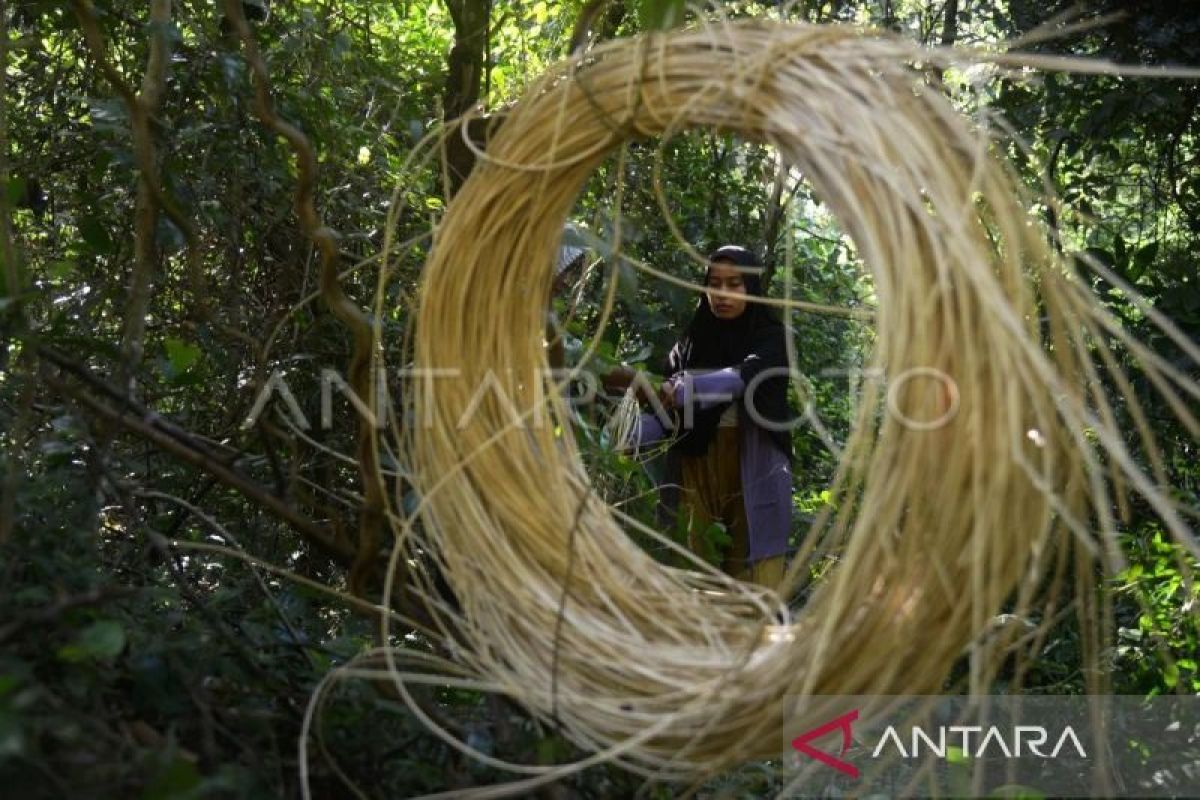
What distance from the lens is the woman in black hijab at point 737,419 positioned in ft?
12.1

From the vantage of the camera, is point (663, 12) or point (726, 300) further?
point (726, 300)

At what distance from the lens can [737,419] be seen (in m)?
3.83

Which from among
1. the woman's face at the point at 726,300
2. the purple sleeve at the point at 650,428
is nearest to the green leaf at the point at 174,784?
the purple sleeve at the point at 650,428

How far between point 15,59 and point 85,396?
200cm

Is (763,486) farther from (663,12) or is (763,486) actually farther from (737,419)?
(663,12)

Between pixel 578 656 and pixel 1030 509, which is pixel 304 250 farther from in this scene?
pixel 1030 509

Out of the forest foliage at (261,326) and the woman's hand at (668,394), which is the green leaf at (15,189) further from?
the woman's hand at (668,394)

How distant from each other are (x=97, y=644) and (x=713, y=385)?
2343 millimetres

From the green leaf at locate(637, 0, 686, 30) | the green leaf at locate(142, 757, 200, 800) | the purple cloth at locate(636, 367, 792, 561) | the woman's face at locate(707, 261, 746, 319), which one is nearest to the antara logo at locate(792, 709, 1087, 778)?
the green leaf at locate(142, 757, 200, 800)

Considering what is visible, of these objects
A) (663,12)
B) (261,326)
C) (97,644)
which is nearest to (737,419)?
(261,326)

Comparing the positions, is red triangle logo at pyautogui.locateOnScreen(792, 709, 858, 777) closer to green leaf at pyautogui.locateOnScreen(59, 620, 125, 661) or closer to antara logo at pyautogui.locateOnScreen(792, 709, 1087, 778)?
antara logo at pyautogui.locateOnScreen(792, 709, 1087, 778)

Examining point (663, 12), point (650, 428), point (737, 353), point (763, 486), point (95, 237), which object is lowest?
point (763, 486)

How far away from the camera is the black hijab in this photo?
373cm

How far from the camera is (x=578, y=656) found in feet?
5.65
